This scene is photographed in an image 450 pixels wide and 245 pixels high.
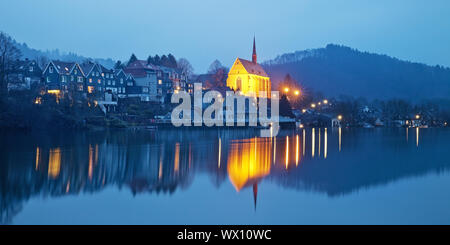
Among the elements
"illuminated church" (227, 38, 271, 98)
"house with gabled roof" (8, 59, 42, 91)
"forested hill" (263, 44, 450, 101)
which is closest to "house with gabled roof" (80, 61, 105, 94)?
"house with gabled roof" (8, 59, 42, 91)

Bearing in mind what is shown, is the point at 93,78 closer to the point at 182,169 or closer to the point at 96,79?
the point at 96,79

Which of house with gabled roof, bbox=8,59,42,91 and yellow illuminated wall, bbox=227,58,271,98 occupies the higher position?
yellow illuminated wall, bbox=227,58,271,98

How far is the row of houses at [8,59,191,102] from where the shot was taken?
5416 centimetres

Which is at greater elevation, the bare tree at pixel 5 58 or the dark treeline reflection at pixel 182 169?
the bare tree at pixel 5 58

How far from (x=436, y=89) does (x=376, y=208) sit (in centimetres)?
15592

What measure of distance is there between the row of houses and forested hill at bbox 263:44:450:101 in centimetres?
7426

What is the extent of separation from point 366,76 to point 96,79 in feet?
417

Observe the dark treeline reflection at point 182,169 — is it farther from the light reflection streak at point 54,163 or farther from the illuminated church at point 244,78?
the illuminated church at point 244,78

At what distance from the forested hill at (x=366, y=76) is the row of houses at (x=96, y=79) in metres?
74.3


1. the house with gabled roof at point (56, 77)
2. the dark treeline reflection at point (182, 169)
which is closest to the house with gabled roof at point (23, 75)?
the house with gabled roof at point (56, 77)

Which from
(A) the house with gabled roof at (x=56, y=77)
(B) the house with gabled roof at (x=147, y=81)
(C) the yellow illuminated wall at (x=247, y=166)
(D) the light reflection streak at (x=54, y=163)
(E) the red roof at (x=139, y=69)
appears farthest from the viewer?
(E) the red roof at (x=139, y=69)

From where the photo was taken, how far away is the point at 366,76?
15788cm

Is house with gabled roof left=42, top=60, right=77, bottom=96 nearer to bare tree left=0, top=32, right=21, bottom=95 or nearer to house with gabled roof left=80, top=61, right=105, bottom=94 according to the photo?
house with gabled roof left=80, top=61, right=105, bottom=94

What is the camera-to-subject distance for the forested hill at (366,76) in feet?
470
